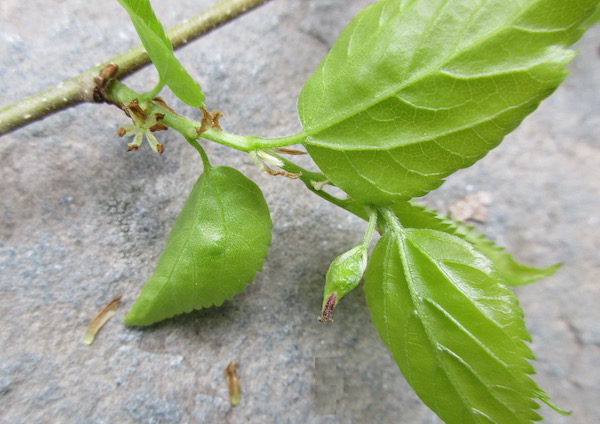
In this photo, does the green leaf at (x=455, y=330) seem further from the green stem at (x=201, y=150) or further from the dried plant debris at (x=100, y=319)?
the dried plant debris at (x=100, y=319)

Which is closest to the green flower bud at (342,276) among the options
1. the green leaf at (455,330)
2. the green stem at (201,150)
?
the green leaf at (455,330)

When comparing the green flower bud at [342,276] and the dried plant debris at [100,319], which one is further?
the dried plant debris at [100,319]

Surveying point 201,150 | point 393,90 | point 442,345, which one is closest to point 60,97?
point 201,150

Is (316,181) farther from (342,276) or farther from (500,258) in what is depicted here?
(500,258)

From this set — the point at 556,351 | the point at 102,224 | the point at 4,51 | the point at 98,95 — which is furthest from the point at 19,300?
the point at 556,351

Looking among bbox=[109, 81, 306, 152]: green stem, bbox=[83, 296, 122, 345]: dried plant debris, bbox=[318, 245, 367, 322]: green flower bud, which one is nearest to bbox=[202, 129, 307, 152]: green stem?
bbox=[109, 81, 306, 152]: green stem
